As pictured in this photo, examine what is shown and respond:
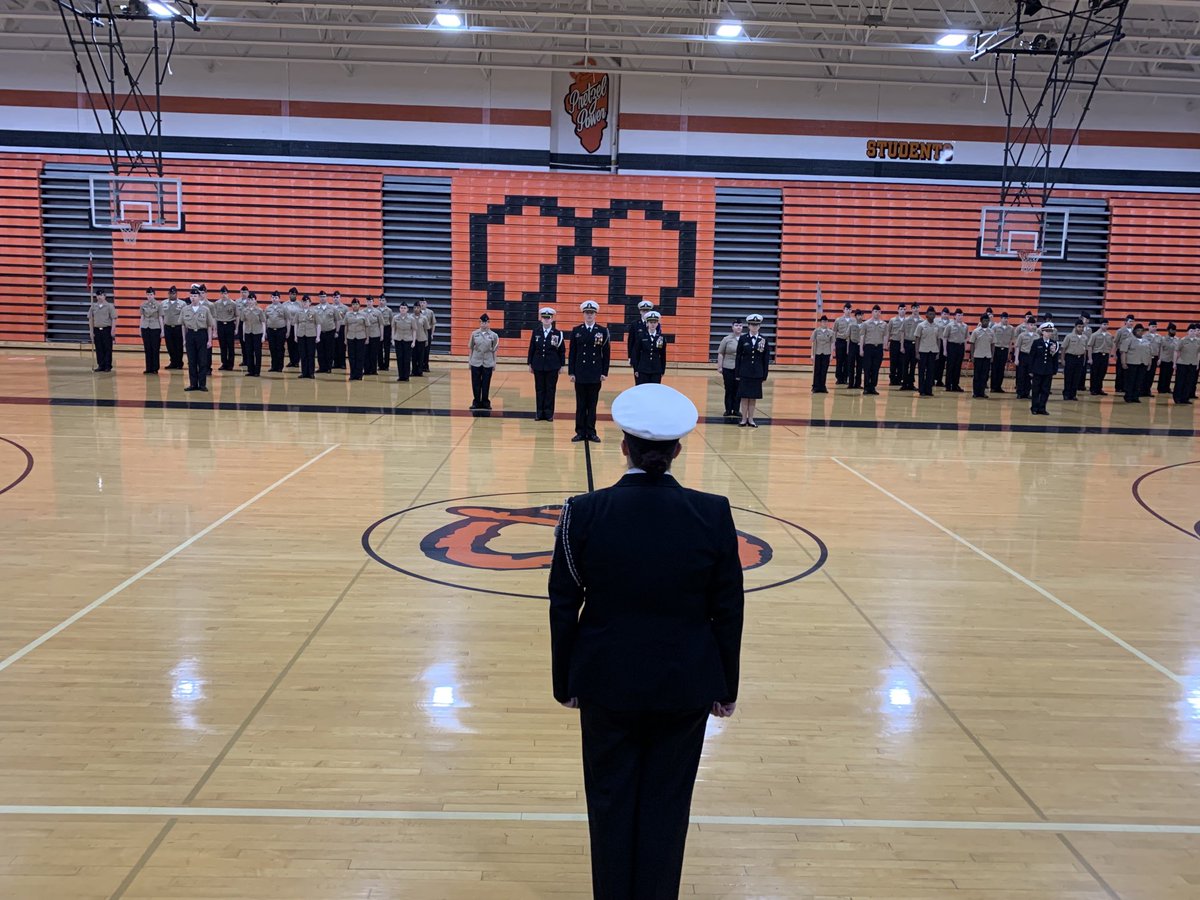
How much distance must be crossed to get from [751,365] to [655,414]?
10.4 metres

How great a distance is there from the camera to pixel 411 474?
29.3 feet

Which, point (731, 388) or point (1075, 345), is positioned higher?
point (1075, 345)

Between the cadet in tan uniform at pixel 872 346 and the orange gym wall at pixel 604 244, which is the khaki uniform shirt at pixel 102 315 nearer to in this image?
the orange gym wall at pixel 604 244

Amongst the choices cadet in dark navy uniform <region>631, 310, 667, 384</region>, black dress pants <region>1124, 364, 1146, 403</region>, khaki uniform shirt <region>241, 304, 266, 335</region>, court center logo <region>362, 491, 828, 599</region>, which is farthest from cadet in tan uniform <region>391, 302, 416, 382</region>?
black dress pants <region>1124, 364, 1146, 403</region>

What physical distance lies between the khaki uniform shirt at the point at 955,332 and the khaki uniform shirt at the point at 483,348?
8990 millimetres

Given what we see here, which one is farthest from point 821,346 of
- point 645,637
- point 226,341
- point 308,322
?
point 645,637

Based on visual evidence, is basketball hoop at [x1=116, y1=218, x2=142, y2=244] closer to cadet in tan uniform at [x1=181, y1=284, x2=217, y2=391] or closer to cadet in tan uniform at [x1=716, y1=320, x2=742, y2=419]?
cadet in tan uniform at [x1=181, y1=284, x2=217, y2=391]

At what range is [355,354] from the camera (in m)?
17.0

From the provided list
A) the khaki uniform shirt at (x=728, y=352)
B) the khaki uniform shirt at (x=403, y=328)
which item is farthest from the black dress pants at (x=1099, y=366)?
the khaki uniform shirt at (x=403, y=328)

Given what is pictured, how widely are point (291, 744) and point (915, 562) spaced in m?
4.39

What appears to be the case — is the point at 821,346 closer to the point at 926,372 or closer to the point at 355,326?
the point at 926,372

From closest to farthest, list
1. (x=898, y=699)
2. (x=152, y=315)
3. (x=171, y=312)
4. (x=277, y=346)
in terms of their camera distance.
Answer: (x=898, y=699)
(x=171, y=312)
(x=152, y=315)
(x=277, y=346)

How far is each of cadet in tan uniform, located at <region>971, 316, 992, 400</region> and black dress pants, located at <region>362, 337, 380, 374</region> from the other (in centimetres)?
1088

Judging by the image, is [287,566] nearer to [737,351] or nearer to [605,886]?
[605,886]
